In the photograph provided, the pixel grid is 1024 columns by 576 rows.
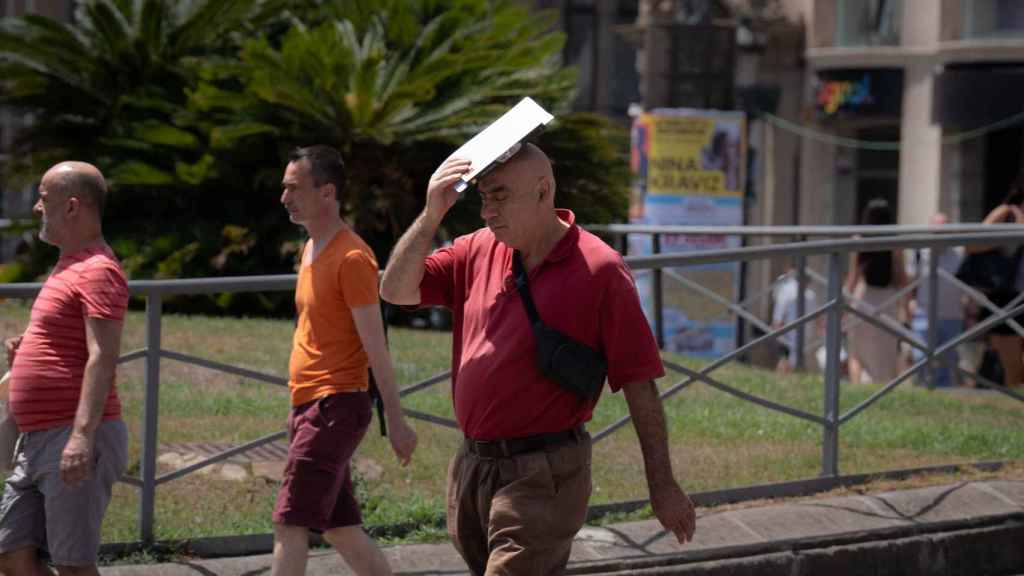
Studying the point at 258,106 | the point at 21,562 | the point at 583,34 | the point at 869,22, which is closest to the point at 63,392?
the point at 21,562

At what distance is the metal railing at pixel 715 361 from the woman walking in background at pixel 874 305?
4.07 ft

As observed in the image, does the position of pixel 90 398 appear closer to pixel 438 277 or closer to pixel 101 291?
pixel 101 291

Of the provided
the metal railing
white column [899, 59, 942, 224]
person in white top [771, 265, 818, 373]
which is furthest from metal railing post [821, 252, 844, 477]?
white column [899, 59, 942, 224]

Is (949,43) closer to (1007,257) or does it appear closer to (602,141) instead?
(602,141)

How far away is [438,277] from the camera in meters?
4.98

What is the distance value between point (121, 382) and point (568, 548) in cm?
305

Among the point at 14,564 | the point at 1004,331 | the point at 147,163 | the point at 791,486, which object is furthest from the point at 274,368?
the point at 147,163

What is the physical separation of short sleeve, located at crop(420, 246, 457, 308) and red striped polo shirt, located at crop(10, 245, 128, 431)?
1.04 meters

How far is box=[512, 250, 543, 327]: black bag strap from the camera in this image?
4.70 m

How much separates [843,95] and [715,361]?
23.3 meters

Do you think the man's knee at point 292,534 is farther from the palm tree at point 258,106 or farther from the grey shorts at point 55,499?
the palm tree at point 258,106

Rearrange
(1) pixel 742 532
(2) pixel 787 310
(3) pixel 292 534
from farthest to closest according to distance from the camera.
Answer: (2) pixel 787 310 < (1) pixel 742 532 < (3) pixel 292 534

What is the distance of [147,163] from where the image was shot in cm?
1508

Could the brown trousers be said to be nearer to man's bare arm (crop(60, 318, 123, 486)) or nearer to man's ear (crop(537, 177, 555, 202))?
man's ear (crop(537, 177, 555, 202))
